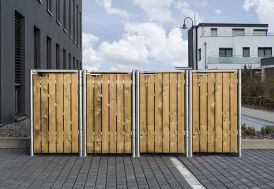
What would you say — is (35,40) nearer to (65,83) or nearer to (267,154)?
(65,83)

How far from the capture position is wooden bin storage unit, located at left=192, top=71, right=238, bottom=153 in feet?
33.1

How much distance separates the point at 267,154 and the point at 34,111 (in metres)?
4.93

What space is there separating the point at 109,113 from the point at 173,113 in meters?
1.31

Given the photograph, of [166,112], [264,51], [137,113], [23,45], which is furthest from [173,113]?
[264,51]

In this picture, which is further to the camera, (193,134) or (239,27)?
(239,27)

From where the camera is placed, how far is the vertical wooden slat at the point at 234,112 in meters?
10.1

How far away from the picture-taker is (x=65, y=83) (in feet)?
32.7

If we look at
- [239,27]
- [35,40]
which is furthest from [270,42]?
[35,40]

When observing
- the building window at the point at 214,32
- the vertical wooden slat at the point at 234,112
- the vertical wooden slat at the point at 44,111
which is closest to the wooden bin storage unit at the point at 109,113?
the vertical wooden slat at the point at 44,111

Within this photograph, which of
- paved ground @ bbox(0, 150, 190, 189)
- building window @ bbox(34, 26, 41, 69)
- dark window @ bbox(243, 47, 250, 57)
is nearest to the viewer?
paved ground @ bbox(0, 150, 190, 189)

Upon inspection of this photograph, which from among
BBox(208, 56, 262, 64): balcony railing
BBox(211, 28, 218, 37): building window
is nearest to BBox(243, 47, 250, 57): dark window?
BBox(208, 56, 262, 64): balcony railing

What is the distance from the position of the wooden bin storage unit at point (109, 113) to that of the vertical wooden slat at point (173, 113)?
33.0 inches

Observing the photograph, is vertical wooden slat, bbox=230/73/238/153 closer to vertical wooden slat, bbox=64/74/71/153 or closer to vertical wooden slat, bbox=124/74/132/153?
vertical wooden slat, bbox=124/74/132/153

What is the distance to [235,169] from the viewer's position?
8633mm
